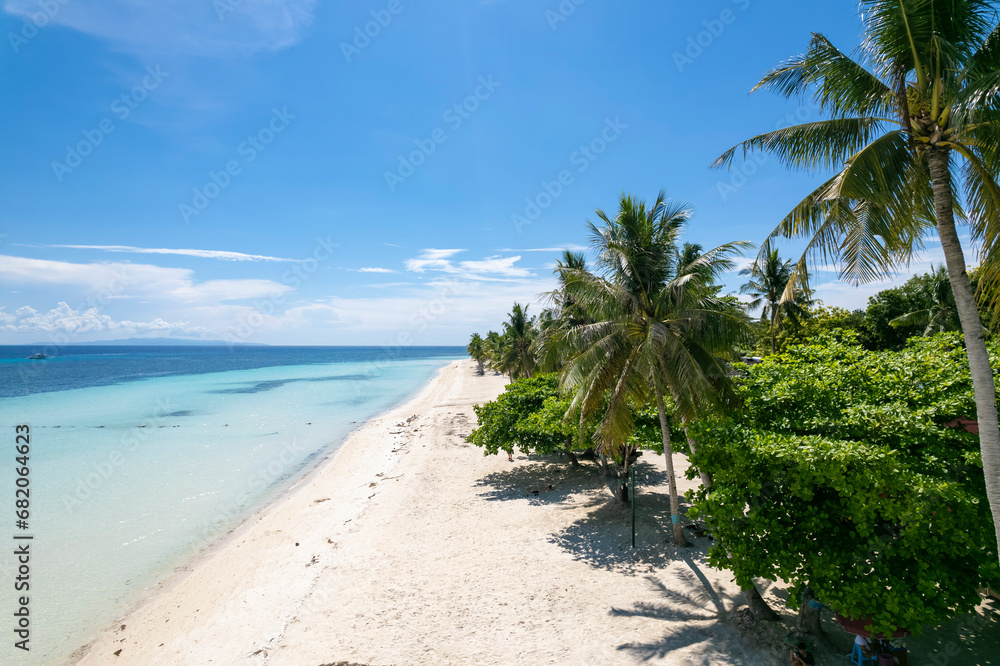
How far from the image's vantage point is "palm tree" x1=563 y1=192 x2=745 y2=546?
9461 millimetres

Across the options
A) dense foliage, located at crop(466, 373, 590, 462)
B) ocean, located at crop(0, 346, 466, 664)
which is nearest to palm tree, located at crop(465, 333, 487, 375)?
ocean, located at crop(0, 346, 466, 664)

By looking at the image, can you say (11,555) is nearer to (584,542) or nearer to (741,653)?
(584,542)

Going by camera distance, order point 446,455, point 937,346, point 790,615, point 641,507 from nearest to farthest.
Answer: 1. point 790,615
2. point 937,346
3. point 641,507
4. point 446,455

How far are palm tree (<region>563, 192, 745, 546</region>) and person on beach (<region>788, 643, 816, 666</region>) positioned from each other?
4133 millimetres

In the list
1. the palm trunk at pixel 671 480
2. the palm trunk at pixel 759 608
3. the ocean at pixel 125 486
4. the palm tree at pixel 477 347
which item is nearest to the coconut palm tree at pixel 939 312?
the palm trunk at pixel 671 480

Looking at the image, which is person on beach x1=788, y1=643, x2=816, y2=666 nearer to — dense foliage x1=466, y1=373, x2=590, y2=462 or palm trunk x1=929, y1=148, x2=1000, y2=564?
palm trunk x1=929, y1=148, x2=1000, y2=564

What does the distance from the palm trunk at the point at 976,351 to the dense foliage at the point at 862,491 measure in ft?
2.25

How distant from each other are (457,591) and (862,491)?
25.6 feet

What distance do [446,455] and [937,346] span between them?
18.1 metres

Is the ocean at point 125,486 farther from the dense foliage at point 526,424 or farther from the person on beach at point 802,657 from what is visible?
the person on beach at point 802,657

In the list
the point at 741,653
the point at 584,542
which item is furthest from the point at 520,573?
the point at 741,653

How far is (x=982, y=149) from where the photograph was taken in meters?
5.38

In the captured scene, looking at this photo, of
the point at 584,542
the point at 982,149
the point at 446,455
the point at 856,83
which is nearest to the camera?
the point at 982,149

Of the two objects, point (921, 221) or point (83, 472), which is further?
point (83, 472)
